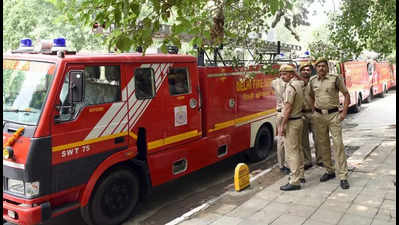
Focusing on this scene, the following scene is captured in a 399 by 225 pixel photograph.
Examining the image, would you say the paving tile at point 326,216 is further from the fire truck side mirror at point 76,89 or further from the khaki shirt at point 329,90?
the fire truck side mirror at point 76,89

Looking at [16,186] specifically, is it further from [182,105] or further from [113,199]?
[182,105]

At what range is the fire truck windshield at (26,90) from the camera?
445 centimetres

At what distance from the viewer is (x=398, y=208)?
14.3ft

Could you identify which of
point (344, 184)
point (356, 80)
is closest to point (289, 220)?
point (344, 184)

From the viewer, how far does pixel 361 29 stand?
7535 mm

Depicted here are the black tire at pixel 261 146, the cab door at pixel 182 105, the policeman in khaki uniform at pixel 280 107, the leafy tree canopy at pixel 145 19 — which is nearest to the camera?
the leafy tree canopy at pixel 145 19

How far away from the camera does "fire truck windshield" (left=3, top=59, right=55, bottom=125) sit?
4453 millimetres

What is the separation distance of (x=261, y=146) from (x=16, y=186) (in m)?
5.37

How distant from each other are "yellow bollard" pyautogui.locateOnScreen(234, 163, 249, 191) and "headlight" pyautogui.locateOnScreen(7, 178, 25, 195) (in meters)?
3.03

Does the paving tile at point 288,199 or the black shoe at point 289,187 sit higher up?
the black shoe at point 289,187

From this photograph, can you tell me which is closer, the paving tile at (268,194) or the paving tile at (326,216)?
the paving tile at (326,216)

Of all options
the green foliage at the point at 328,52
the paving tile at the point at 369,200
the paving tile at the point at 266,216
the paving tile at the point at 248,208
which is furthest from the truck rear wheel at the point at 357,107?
the paving tile at the point at 266,216

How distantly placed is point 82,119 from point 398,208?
12.5 feet

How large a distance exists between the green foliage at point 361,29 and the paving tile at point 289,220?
4.16 meters
